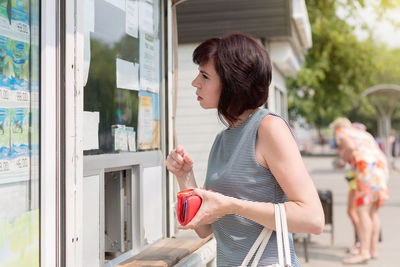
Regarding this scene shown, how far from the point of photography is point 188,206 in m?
1.75

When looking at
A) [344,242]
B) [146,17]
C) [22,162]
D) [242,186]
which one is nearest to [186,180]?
[242,186]

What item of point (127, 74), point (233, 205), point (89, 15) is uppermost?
point (89, 15)

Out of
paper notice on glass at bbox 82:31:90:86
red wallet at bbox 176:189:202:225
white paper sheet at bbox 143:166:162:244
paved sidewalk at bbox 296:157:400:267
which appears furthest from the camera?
paved sidewalk at bbox 296:157:400:267

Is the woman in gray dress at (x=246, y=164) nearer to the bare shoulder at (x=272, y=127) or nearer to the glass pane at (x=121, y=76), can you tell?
the bare shoulder at (x=272, y=127)

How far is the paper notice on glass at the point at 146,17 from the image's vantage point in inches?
124

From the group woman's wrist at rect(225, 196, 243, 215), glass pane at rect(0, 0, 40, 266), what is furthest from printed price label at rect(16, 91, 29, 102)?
woman's wrist at rect(225, 196, 243, 215)

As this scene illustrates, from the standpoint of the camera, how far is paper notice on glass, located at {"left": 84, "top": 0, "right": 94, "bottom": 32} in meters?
2.43

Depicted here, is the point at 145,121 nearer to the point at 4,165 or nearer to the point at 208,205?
the point at 4,165

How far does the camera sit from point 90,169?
2451 mm

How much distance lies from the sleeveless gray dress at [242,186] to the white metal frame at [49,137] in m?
0.66

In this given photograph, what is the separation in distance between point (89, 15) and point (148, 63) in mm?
808

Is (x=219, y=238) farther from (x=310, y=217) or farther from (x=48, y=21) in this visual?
(x=48, y=21)

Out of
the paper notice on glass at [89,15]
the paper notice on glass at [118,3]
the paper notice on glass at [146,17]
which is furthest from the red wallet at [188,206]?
the paper notice on glass at [146,17]

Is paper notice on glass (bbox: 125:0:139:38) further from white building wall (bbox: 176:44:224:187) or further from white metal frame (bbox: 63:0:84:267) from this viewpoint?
white building wall (bbox: 176:44:224:187)
